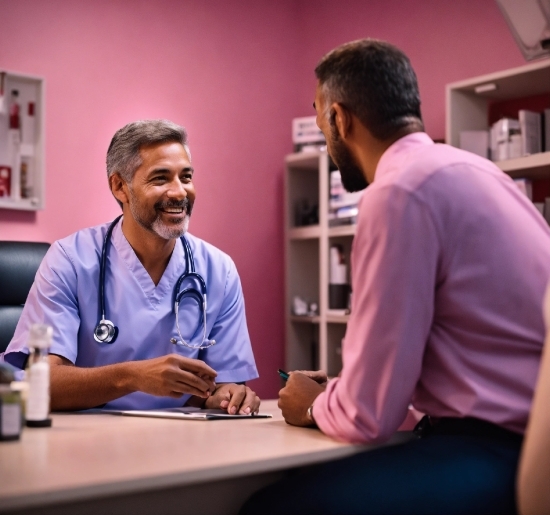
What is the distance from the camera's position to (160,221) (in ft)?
7.34

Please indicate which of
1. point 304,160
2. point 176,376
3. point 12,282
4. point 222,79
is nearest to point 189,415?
point 176,376

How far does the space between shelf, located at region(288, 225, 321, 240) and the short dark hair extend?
105 inches

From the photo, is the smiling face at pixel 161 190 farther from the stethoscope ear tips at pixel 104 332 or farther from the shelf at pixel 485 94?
the shelf at pixel 485 94

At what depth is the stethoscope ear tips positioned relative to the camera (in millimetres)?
2045

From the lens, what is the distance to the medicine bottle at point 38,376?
4.57 ft

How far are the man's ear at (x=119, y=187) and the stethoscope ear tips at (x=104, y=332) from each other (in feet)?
1.51

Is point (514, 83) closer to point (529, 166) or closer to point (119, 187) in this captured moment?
point (529, 166)

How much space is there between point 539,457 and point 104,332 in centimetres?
128

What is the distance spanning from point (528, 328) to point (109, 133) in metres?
3.01

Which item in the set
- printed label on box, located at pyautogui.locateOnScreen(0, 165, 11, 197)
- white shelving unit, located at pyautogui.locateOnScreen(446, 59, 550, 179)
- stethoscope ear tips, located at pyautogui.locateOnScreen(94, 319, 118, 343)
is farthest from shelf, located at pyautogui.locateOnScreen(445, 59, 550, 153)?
printed label on box, located at pyautogui.locateOnScreen(0, 165, 11, 197)

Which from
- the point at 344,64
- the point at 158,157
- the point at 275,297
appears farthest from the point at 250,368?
the point at 275,297

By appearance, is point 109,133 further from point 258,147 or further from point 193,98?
point 258,147

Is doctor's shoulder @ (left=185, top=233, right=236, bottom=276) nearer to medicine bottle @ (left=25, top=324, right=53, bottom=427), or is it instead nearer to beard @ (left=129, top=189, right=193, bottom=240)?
beard @ (left=129, top=189, right=193, bottom=240)

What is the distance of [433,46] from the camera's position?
4.03m
